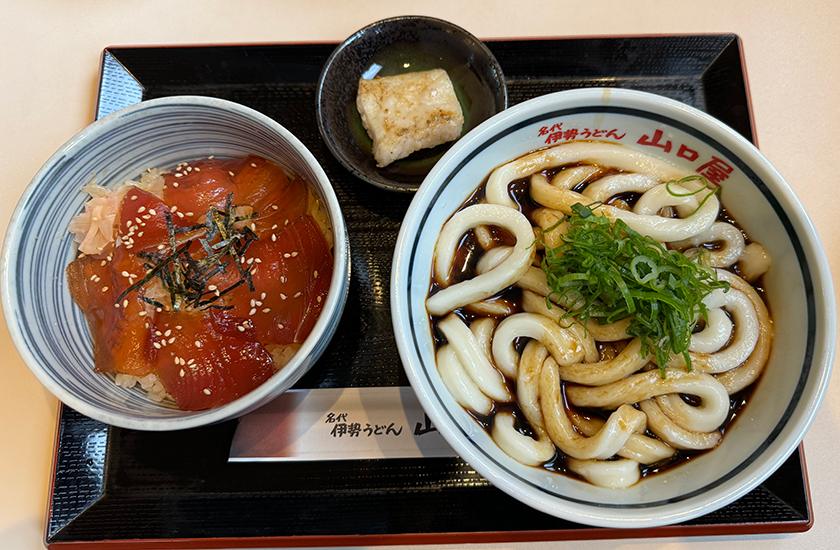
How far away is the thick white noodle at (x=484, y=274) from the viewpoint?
1.34 metres

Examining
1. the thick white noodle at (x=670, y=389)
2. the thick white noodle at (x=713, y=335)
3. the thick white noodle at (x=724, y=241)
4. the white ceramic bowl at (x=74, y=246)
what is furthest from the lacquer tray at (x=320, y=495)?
the thick white noodle at (x=724, y=241)

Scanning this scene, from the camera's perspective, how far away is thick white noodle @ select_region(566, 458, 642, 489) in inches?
48.7

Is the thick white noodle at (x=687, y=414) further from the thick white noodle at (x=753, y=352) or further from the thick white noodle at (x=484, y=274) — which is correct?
the thick white noodle at (x=484, y=274)

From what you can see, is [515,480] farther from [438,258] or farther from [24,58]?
[24,58]

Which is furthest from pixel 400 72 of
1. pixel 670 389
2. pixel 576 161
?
pixel 670 389

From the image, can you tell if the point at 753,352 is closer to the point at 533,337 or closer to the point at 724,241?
the point at 724,241

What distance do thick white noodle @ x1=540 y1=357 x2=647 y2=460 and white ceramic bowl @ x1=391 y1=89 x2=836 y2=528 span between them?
0.30 ft

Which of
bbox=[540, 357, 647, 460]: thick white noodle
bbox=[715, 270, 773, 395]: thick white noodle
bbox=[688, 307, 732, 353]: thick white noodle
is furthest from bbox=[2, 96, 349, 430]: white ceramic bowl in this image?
bbox=[715, 270, 773, 395]: thick white noodle

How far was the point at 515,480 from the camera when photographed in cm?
115

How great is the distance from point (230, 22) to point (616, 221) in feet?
6.00

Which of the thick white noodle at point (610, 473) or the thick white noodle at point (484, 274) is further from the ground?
the thick white noodle at point (484, 274)

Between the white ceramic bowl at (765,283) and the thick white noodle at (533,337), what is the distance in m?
0.18

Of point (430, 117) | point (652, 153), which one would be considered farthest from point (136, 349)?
point (652, 153)

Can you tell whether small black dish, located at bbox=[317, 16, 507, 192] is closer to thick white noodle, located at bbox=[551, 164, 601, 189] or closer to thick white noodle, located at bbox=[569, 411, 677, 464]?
thick white noodle, located at bbox=[551, 164, 601, 189]
